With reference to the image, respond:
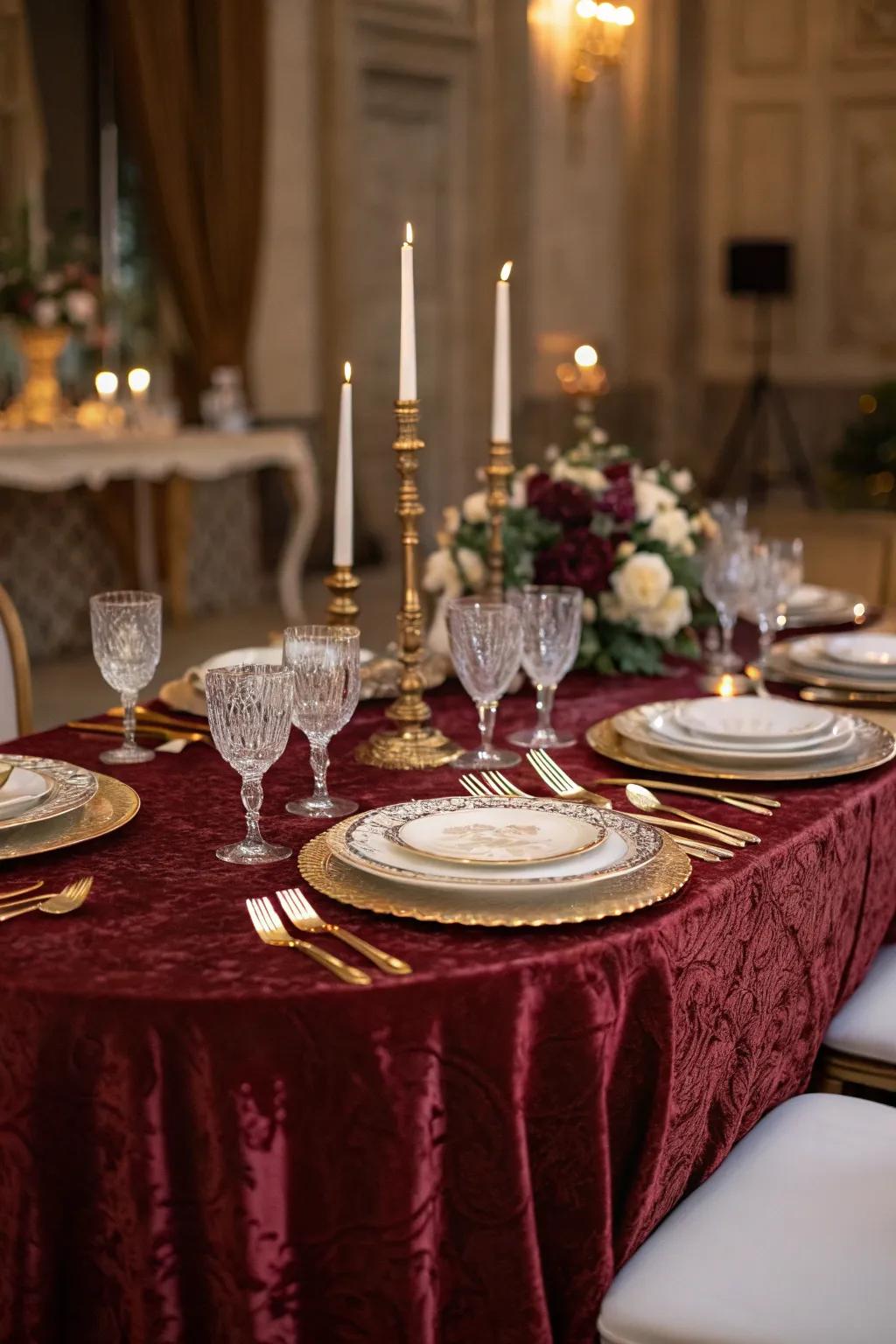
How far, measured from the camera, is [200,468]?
637cm

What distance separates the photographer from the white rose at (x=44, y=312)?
5930mm

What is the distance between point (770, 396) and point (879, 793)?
8404 mm

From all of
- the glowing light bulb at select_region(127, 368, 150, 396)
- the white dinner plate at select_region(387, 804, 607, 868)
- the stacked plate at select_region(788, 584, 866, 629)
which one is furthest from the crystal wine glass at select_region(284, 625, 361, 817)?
the glowing light bulb at select_region(127, 368, 150, 396)

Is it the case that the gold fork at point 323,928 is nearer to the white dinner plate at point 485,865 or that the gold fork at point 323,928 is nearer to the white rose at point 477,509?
the white dinner plate at point 485,865

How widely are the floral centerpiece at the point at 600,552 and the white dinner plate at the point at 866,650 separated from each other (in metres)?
0.21

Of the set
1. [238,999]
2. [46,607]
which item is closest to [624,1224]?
[238,999]

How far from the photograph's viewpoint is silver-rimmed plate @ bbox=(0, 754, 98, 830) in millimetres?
1516

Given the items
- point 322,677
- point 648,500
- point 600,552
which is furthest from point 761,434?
point 322,677

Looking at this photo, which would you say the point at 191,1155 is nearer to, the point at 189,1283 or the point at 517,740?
the point at 189,1283

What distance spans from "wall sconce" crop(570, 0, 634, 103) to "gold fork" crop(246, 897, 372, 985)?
27.6 feet

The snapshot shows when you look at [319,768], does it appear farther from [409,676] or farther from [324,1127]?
[324,1127]

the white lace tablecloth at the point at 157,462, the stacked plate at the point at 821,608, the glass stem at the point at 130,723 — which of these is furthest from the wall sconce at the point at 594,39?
the glass stem at the point at 130,723

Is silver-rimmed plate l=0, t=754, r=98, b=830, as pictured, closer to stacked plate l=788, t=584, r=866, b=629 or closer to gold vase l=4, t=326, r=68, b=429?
stacked plate l=788, t=584, r=866, b=629

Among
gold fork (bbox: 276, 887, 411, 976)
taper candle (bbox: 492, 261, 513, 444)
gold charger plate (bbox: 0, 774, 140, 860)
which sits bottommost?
gold fork (bbox: 276, 887, 411, 976)
